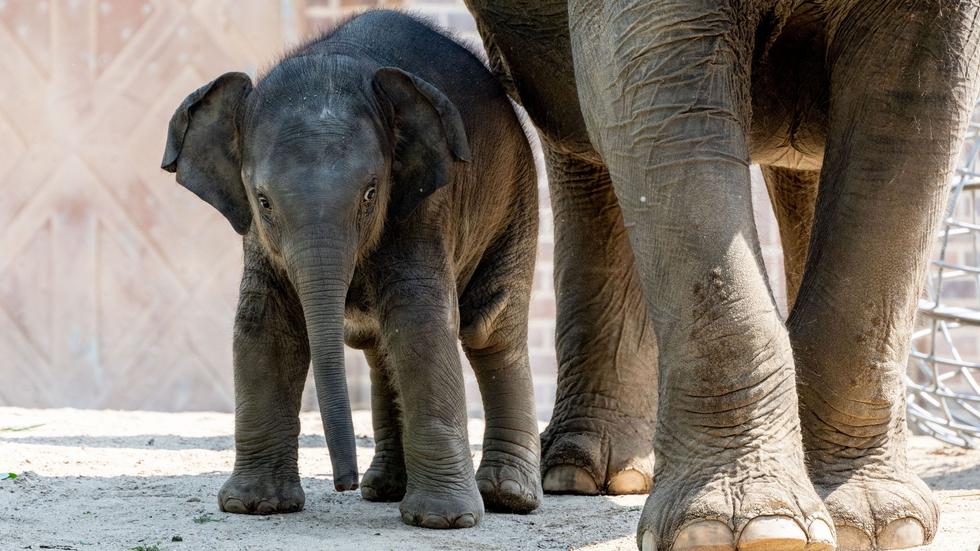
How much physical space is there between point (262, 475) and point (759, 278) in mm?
1306

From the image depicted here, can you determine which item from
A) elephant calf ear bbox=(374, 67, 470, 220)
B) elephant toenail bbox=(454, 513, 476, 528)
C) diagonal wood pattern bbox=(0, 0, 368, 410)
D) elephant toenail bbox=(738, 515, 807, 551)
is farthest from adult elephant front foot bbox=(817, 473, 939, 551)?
diagonal wood pattern bbox=(0, 0, 368, 410)

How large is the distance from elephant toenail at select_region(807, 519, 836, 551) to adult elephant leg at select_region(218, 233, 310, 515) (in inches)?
52.4

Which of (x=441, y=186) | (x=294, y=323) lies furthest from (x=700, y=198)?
(x=294, y=323)

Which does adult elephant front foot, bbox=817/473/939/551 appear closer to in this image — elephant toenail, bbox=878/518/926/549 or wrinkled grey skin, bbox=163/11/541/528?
elephant toenail, bbox=878/518/926/549

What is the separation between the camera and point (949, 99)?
3.35m

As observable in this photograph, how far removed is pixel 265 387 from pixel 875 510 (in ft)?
4.49

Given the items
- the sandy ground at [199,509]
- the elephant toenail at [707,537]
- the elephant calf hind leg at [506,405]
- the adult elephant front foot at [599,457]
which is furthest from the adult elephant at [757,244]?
the adult elephant front foot at [599,457]

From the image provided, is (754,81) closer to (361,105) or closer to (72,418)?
(361,105)

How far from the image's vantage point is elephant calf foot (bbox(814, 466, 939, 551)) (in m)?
3.22

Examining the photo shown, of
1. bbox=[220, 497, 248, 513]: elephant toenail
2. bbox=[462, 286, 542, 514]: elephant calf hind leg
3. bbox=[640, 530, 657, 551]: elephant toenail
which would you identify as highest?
bbox=[462, 286, 542, 514]: elephant calf hind leg

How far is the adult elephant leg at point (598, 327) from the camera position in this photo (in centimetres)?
462

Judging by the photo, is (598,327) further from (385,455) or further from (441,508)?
(441,508)

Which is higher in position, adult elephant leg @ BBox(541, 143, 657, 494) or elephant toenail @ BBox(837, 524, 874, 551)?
adult elephant leg @ BBox(541, 143, 657, 494)

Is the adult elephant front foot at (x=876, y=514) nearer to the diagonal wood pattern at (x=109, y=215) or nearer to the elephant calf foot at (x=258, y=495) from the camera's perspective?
the elephant calf foot at (x=258, y=495)
